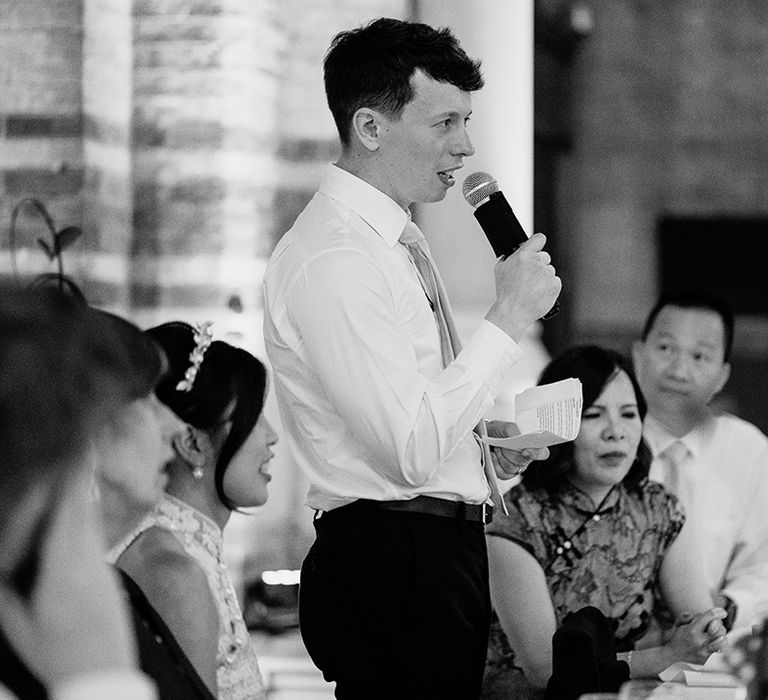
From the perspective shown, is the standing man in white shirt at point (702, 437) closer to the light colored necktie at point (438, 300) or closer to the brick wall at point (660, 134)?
the light colored necktie at point (438, 300)

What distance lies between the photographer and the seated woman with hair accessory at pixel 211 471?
240cm

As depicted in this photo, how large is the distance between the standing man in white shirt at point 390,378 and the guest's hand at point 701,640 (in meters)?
0.52

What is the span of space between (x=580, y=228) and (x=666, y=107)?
3.02ft

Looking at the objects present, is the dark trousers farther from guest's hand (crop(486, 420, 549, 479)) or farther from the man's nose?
the man's nose

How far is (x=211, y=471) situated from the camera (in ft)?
8.42

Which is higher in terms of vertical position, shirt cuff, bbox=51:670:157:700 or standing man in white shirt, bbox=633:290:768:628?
shirt cuff, bbox=51:670:157:700

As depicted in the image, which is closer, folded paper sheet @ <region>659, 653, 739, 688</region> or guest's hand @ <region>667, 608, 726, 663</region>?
folded paper sheet @ <region>659, 653, 739, 688</region>

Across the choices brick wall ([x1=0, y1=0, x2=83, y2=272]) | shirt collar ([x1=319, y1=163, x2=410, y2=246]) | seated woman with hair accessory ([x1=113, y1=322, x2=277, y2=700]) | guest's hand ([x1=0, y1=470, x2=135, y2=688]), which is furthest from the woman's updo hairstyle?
brick wall ([x1=0, y1=0, x2=83, y2=272])

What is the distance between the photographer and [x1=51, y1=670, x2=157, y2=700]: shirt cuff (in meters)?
1.13

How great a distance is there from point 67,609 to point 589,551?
2230mm

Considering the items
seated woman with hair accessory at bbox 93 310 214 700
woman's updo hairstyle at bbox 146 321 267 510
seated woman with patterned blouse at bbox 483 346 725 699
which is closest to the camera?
seated woman with hair accessory at bbox 93 310 214 700

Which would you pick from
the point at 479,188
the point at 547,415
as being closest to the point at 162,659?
the point at 547,415

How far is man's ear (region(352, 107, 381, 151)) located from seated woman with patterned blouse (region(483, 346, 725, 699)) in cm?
96

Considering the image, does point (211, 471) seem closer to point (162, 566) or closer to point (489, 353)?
point (162, 566)
